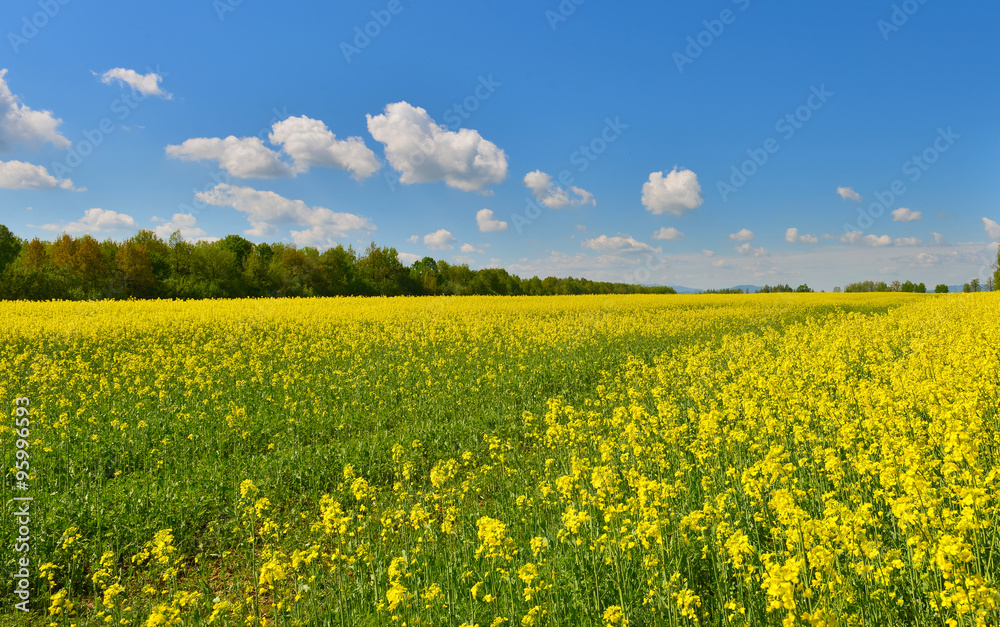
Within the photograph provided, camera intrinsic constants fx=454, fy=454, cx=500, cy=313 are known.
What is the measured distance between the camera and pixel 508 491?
6.88m

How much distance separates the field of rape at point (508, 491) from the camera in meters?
3.43

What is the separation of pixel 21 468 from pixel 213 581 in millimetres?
4432

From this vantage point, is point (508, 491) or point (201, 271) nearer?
point (508, 491)

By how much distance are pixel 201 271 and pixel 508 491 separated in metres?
65.5

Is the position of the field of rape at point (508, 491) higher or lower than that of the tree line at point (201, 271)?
lower

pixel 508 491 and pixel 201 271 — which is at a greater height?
pixel 201 271

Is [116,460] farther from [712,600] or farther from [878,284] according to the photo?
[878,284]

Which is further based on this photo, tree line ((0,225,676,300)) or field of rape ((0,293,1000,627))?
tree line ((0,225,676,300))

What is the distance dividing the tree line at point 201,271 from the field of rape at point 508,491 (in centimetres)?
4535

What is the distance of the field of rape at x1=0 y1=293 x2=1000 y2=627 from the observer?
3.43 metres

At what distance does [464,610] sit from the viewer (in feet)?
13.7

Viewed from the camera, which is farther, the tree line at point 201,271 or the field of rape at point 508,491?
the tree line at point 201,271

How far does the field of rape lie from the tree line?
4535 cm

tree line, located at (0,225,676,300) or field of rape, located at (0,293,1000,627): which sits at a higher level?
tree line, located at (0,225,676,300)
